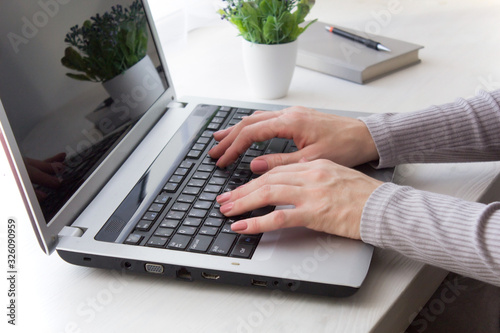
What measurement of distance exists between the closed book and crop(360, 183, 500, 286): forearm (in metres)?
0.49

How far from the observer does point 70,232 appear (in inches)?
26.5

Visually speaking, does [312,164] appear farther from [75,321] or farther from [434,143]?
[75,321]

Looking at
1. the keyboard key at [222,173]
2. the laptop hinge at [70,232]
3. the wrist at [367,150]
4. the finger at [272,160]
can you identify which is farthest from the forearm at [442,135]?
the laptop hinge at [70,232]

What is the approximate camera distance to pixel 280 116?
843 mm

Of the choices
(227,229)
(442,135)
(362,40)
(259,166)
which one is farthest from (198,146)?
(362,40)

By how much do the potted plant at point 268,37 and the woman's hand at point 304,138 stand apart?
0.20m

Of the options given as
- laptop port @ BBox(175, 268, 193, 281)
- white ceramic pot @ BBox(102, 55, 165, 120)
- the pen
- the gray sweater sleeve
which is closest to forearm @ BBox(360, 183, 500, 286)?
the gray sweater sleeve

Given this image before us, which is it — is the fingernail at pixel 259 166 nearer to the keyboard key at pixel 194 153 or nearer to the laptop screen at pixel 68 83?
the keyboard key at pixel 194 153

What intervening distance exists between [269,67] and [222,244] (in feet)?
1.57

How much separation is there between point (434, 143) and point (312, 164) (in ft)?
0.69

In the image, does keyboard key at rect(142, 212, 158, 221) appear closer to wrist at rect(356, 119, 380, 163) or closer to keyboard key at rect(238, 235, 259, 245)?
keyboard key at rect(238, 235, 259, 245)

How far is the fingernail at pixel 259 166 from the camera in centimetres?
78

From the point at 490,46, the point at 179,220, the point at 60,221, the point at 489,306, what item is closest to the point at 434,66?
the point at 490,46

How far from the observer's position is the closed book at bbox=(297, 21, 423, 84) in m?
1.11
